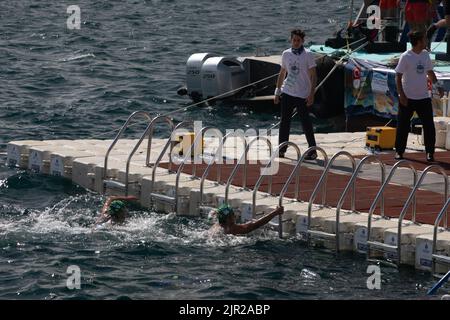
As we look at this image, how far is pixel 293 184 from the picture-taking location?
65.9 ft

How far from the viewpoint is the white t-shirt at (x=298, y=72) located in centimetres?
2108

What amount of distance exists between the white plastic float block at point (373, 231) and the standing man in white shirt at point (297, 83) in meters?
3.72


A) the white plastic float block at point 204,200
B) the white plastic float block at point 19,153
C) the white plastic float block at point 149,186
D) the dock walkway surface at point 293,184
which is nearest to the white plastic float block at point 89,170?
the dock walkway surface at point 293,184

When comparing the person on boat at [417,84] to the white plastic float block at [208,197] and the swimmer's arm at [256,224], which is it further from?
the swimmer's arm at [256,224]

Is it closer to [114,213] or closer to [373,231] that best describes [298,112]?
[114,213]

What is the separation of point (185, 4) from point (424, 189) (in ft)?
119

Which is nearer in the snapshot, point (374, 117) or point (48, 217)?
point (48, 217)

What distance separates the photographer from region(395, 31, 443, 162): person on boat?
20.7m

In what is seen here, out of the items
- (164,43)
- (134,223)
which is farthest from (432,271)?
(164,43)

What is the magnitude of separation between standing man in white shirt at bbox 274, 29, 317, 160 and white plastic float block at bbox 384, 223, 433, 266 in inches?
165

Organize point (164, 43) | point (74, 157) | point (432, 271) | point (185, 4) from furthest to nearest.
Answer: point (185, 4)
point (164, 43)
point (74, 157)
point (432, 271)

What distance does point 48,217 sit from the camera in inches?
780

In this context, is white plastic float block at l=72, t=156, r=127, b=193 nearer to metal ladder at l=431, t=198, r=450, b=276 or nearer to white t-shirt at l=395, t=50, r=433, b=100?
white t-shirt at l=395, t=50, r=433, b=100
